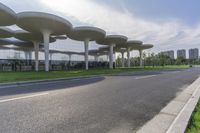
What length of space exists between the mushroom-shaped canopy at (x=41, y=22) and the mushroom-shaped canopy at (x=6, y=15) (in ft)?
4.68

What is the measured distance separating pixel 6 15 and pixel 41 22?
21.8 feet

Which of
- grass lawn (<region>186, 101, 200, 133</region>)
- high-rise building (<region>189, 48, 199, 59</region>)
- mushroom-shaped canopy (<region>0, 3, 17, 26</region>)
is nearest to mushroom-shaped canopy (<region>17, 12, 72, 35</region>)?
mushroom-shaped canopy (<region>0, 3, 17, 26</region>)

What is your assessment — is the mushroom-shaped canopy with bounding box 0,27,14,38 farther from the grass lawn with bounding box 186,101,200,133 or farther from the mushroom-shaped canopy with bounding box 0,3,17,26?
the grass lawn with bounding box 186,101,200,133

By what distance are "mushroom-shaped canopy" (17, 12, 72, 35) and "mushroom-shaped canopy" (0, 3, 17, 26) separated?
4.68 ft

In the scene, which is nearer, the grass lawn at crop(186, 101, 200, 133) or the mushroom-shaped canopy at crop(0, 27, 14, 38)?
the grass lawn at crop(186, 101, 200, 133)

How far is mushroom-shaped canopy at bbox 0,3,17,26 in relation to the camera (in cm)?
2742

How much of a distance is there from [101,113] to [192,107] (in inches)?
117

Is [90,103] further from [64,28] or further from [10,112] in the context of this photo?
[64,28]

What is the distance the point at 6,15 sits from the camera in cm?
2966

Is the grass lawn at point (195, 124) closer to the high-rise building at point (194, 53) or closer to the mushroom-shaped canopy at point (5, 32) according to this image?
the mushroom-shaped canopy at point (5, 32)

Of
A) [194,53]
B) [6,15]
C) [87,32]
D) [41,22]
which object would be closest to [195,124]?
[6,15]

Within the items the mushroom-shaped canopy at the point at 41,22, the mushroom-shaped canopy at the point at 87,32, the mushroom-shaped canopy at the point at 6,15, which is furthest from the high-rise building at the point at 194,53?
the mushroom-shaped canopy at the point at 6,15

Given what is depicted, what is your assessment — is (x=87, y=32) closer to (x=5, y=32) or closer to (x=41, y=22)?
(x=41, y=22)

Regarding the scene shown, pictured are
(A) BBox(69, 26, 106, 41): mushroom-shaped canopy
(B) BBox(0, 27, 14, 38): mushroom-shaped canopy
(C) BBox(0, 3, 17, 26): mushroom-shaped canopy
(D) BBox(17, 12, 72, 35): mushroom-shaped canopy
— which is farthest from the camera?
(A) BBox(69, 26, 106, 41): mushroom-shaped canopy
